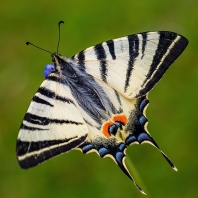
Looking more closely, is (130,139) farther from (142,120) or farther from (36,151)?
(36,151)

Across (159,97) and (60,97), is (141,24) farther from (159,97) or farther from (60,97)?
(60,97)

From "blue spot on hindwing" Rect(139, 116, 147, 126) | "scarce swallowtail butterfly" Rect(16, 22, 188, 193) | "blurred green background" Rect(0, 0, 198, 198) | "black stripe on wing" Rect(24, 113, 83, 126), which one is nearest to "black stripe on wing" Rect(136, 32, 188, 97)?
"scarce swallowtail butterfly" Rect(16, 22, 188, 193)

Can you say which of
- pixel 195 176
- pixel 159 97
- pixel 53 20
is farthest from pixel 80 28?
pixel 195 176

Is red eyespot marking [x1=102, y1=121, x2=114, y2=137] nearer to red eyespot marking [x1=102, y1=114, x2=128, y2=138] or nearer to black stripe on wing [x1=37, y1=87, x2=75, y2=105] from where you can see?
red eyespot marking [x1=102, y1=114, x2=128, y2=138]

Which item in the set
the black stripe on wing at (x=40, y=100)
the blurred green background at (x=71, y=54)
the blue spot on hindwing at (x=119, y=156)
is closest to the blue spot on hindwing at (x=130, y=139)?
the blue spot on hindwing at (x=119, y=156)

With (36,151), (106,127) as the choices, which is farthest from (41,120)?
(106,127)

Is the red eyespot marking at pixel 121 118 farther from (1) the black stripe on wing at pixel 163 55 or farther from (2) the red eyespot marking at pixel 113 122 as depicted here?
(1) the black stripe on wing at pixel 163 55
